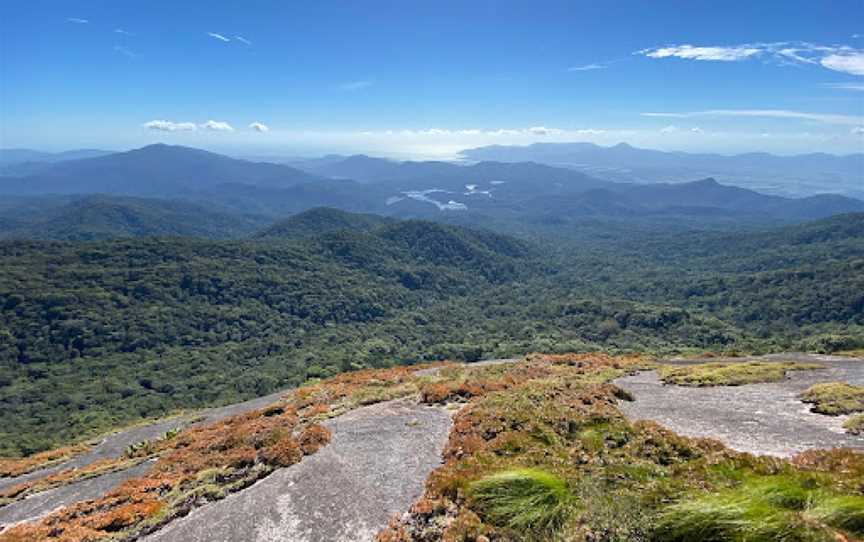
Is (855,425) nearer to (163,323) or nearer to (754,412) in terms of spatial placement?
(754,412)

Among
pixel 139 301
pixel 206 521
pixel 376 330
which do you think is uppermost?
pixel 206 521

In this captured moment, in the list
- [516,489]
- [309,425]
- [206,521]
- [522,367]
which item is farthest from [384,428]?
[522,367]

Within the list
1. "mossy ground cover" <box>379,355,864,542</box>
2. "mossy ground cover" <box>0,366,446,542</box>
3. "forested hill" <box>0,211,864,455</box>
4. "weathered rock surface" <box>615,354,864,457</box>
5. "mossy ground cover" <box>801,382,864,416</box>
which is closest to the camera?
"mossy ground cover" <box>379,355,864,542</box>

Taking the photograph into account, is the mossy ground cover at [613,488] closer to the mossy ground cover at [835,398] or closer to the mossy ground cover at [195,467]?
the mossy ground cover at [195,467]

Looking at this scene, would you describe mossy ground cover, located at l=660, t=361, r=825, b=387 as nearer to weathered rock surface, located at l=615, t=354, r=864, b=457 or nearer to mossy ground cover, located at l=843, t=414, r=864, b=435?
weathered rock surface, located at l=615, t=354, r=864, b=457

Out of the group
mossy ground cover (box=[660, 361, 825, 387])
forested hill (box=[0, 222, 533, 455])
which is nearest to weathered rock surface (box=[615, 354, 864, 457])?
mossy ground cover (box=[660, 361, 825, 387])

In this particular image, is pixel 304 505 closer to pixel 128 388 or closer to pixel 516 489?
pixel 516 489

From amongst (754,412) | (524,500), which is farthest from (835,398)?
(524,500)
